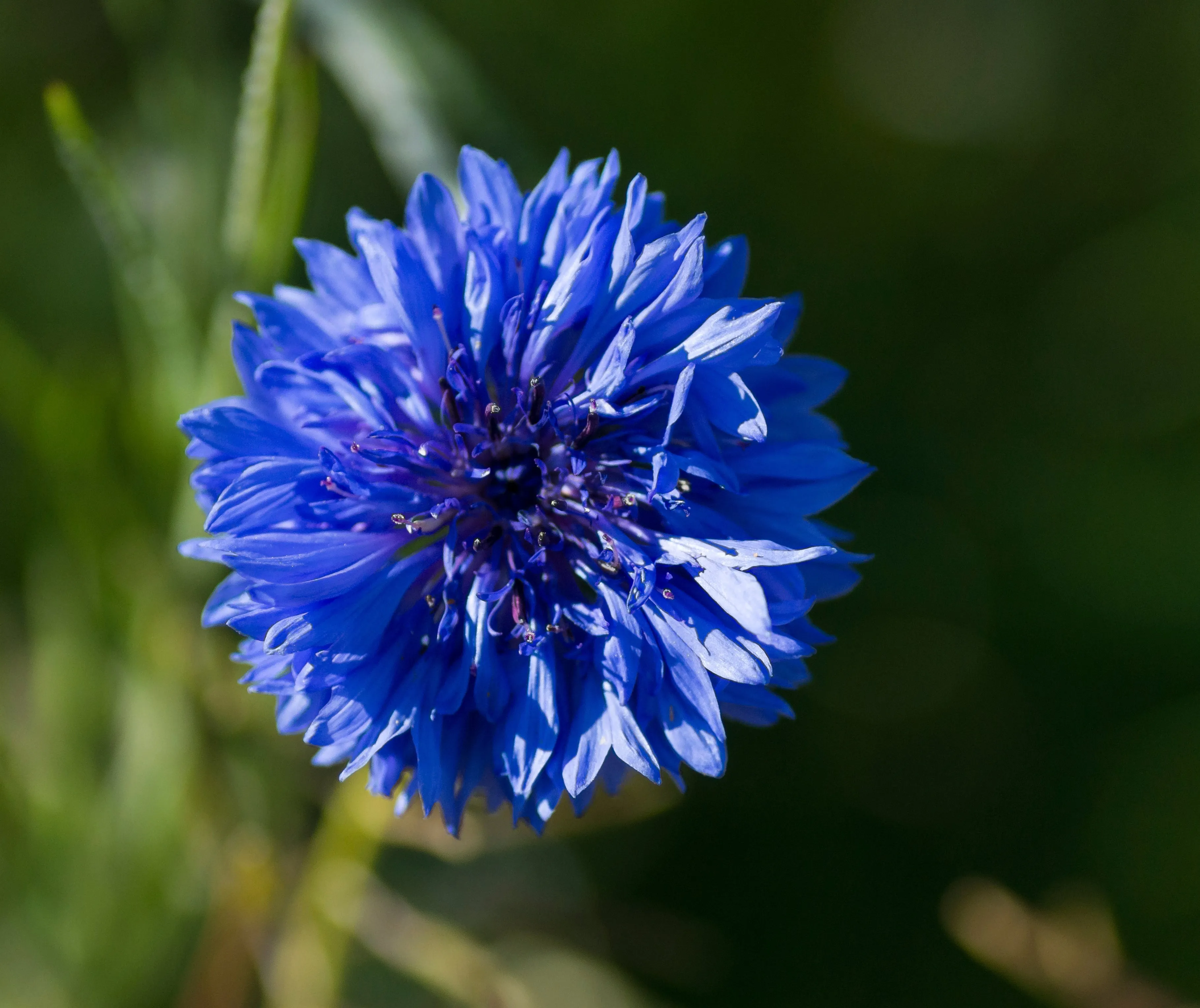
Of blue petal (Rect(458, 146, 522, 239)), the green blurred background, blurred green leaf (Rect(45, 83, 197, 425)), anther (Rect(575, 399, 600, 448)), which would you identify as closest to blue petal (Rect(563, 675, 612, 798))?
anther (Rect(575, 399, 600, 448))

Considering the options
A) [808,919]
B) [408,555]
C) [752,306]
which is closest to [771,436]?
[752,306]

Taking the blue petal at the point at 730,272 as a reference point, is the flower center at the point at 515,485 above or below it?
below

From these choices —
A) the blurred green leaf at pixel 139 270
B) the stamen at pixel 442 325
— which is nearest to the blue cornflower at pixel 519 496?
the stamen at pixel 442 325

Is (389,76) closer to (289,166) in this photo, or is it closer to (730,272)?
(289,166)

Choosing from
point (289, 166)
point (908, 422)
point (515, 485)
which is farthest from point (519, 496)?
point (908, 422)

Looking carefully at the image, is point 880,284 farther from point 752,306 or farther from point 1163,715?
point 752,306

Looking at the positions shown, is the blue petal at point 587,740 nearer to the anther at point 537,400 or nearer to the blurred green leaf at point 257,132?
the anther at point 537,400
